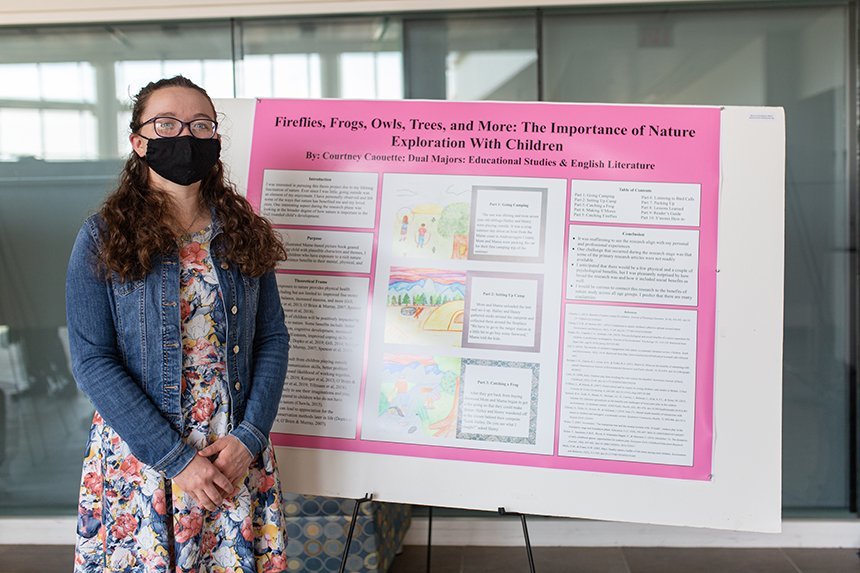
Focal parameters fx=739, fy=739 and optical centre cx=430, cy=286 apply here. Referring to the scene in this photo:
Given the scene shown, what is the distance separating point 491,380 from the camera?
1909mm

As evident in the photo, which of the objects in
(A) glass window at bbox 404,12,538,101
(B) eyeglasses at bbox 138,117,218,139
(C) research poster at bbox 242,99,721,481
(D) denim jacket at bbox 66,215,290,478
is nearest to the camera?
(D) denim jacket at bbox 66,215,290,478

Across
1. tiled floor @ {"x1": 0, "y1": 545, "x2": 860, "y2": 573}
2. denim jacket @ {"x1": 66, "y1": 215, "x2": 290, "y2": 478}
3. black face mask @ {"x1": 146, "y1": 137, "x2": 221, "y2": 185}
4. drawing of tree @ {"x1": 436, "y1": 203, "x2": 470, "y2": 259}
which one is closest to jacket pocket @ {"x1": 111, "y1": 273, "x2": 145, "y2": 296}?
denim jacket @ {"x1": 66, "y1": 215, "x2": 290, "y2": 478}

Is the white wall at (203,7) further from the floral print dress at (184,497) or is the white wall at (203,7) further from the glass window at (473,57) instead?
the floral print dress at (184,497)

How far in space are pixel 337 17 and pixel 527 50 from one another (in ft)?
2.51

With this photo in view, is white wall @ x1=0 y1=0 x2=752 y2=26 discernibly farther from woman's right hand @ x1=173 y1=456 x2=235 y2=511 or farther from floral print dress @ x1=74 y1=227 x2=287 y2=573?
woman's right hand @ x1=173 y1=456 x2=235 y2=511

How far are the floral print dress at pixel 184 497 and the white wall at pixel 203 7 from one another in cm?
A: 162

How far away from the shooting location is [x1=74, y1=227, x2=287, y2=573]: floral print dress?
152 centimetres

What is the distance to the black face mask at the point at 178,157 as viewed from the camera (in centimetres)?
156

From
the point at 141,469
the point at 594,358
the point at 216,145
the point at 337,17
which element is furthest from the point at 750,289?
the point at 337,17

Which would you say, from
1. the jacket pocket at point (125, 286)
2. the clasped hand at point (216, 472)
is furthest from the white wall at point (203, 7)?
the clasped hand at point (216, 472)

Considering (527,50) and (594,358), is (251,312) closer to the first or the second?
(594,358)

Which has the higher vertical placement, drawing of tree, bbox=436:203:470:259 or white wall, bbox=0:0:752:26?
white wall, bbox=0:0:752:26

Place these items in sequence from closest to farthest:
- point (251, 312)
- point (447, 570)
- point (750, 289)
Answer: point (251, 312) < point (750, 289) < point (447, 570)

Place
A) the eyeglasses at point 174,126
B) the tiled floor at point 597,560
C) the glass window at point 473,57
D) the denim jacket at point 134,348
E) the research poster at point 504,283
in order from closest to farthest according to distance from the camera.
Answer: the denim jacket at point 134,348, the eyeglasses at point 174,126, the research poster at point 504,283, the tiled floor at point 597,560, the glass window at point 473,57
